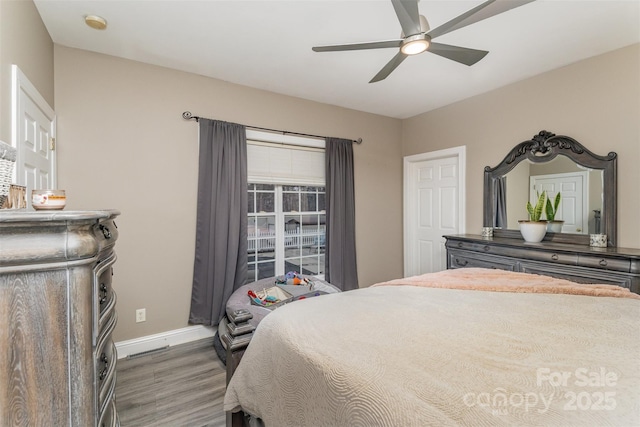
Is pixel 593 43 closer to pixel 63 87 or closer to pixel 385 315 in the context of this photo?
pixel 385 315

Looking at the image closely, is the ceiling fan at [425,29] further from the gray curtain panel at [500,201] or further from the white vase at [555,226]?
the white vase at [555,226]

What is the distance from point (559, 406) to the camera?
70 cm

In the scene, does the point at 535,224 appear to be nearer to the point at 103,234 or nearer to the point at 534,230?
the point at 534,230

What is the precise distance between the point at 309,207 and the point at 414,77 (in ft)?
6.28

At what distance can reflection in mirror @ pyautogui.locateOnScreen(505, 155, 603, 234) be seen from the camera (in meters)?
2.84

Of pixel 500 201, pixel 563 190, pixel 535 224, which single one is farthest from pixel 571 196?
pixel 500 201

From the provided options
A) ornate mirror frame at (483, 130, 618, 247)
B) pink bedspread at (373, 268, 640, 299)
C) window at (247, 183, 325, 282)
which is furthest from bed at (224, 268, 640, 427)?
window at (247, 183, 325, 282)

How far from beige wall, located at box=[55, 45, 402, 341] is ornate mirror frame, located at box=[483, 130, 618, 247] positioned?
9.18 feet

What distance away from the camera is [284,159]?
361 cm

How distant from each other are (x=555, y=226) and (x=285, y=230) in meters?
2.91

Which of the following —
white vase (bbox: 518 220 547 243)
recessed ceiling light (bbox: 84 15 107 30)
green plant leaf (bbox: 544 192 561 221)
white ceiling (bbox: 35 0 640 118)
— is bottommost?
white vase (bbox: 518 220 547 243)

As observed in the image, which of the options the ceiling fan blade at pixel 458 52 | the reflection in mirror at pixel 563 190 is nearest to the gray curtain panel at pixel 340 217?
the reflection in mirror at pixel 563 190

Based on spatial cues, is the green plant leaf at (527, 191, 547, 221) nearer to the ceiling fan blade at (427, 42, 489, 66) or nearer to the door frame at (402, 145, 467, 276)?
the door frame at (402, 145, 467, 276)

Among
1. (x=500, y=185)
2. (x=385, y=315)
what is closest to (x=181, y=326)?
(x=385, y=315)
